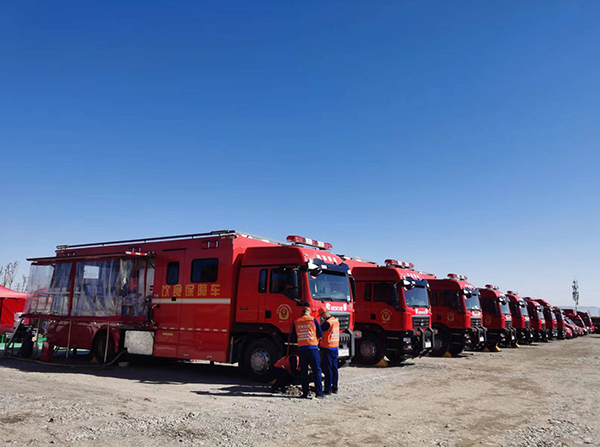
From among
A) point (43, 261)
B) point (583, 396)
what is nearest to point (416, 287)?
point (583, 396)

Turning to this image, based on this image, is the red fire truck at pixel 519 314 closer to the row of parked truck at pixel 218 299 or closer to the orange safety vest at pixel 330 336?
the row of parked truck at pixel 218 299

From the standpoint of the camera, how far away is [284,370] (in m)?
9.62

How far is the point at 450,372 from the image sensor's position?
13.8 m

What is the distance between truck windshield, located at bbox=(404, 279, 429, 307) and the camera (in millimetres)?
15141

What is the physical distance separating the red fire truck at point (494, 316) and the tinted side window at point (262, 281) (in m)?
14.4

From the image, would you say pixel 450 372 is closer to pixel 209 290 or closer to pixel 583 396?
pixel 583 396

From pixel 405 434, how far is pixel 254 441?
6.84ft

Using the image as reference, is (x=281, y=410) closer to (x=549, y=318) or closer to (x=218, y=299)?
(x=218, y=299)

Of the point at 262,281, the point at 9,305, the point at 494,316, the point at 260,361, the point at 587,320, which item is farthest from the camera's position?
the point at 587,320

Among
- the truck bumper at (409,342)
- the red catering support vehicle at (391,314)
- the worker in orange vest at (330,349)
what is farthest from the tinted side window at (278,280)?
the truck bumper at (409,342)

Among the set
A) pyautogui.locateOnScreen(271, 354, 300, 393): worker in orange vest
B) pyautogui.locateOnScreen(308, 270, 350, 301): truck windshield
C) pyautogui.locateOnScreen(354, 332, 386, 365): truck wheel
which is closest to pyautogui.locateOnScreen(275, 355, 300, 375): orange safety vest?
pyautogui.locateOnScreen(271, 354, 300, 393): worker in orange vest

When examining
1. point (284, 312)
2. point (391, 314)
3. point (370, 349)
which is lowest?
point (370, 349)

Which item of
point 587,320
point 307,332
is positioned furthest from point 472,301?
point 587,320

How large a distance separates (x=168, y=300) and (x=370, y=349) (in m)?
6.67
